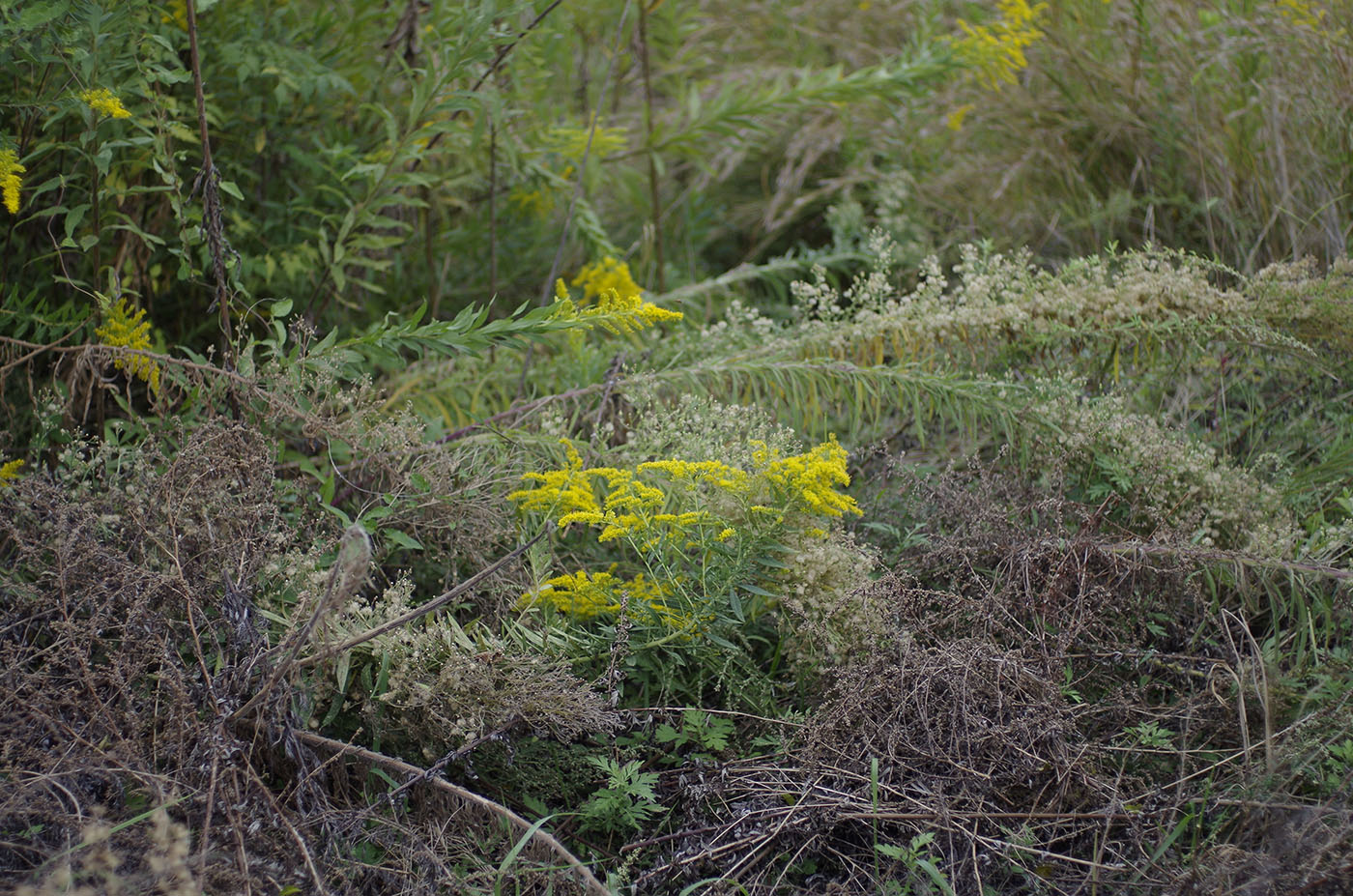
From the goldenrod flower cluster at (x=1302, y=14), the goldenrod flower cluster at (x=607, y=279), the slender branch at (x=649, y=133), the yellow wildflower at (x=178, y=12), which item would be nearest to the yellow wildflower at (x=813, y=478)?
the goldenrod flower cluster at (x=607, y=279)

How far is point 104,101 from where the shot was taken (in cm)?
176

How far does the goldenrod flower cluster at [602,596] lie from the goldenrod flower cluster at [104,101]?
1.17 metres

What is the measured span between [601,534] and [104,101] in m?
1.20

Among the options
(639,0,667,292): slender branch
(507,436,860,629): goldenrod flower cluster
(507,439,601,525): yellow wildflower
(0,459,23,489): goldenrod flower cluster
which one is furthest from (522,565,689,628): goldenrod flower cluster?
(639,0,667,292): slender branch

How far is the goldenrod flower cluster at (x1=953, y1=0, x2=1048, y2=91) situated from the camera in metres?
3.22

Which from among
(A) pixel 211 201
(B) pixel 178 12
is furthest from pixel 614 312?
(B) pixel 178 12

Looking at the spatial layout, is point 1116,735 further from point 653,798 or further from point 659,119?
point 659,119

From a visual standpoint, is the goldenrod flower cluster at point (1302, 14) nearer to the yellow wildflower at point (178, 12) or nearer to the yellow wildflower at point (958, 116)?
the yellow wildflower at point (958, 116)

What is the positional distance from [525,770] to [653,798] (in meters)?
0.23

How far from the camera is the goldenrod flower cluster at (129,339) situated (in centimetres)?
185

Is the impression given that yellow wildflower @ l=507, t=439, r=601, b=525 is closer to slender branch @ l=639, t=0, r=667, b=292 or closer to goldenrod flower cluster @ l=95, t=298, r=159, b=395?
goldenrod flower cluster @ l=95, t=298, r=159, b=395

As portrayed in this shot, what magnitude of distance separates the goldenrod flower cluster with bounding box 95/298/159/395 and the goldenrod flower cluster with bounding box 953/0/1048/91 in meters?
2.64

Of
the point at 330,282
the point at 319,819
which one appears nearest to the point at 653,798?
the point at 319,819

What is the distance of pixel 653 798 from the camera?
4.93 feet
